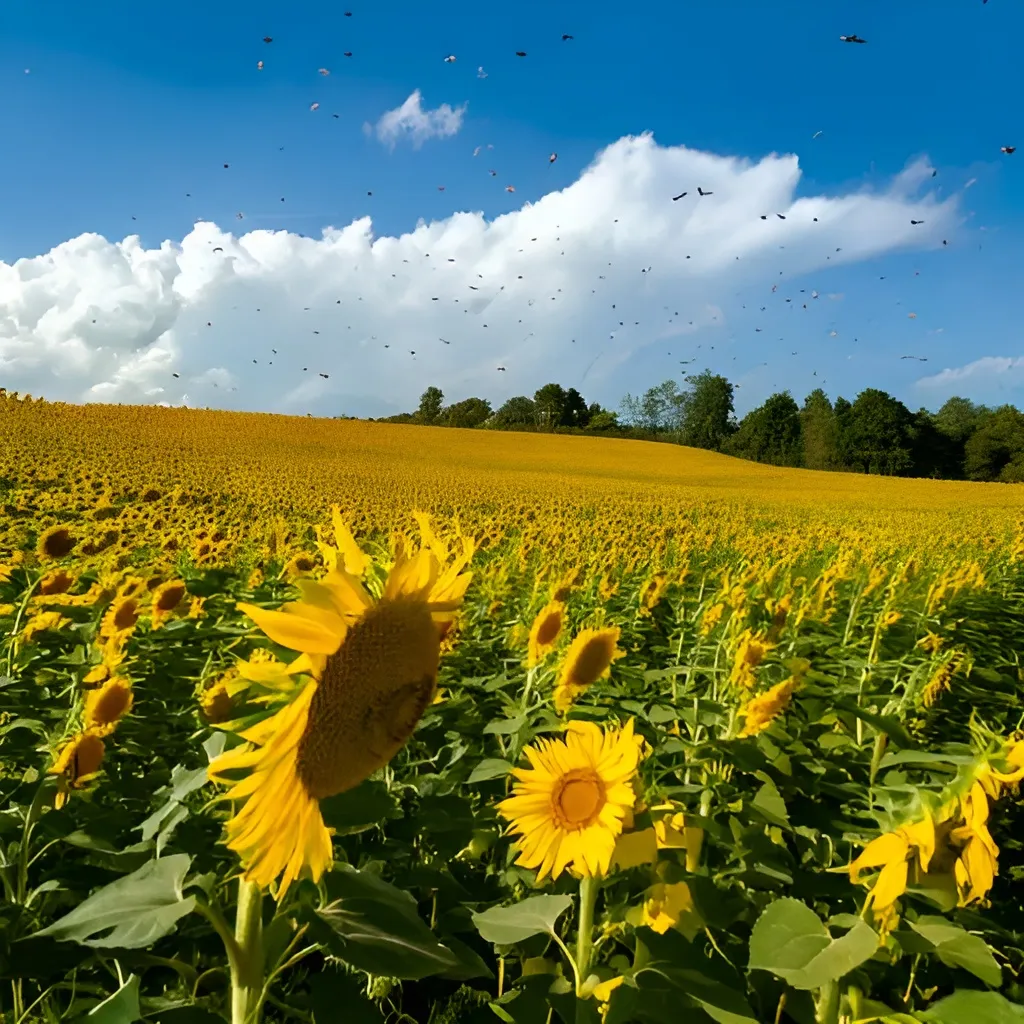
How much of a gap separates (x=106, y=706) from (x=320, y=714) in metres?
1.87

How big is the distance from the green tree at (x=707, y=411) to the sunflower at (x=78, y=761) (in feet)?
305

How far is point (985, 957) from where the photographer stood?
4.07ft

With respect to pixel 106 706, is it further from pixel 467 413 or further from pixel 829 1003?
pixel 467 413

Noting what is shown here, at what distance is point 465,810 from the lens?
2039 millimetres

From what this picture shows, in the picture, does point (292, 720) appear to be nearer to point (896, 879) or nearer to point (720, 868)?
point (896, 879)

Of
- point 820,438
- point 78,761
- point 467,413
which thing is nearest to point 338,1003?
point 78,761

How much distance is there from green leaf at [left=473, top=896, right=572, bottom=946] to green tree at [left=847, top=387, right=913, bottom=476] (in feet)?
266

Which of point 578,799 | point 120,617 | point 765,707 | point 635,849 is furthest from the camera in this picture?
point 120,617

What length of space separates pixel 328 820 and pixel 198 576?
13.0 ft

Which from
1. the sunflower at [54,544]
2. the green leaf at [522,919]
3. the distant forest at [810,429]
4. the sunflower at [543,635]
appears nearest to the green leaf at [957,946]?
the green leaf at [522,919]

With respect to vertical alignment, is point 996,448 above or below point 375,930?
above

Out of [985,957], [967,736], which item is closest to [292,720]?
[985,957]

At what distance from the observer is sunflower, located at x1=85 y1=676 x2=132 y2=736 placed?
8.24ft

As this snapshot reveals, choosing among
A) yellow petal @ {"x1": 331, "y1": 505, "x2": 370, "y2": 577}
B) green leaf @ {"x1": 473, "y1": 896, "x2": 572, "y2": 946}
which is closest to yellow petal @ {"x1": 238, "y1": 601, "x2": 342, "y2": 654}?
yellow petal @ {"x1": 331, "y1": 505, "x2": 370, "y2": 577}
